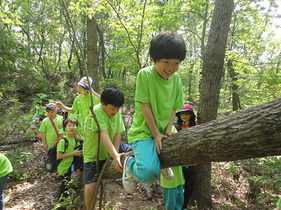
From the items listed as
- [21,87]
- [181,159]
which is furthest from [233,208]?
[21,87]

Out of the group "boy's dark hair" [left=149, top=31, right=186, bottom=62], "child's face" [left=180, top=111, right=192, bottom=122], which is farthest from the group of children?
"child's face" [left=180, top=111, right=192, bottom=122]

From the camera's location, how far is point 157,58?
5.56ft

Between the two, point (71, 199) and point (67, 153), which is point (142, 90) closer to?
point (71, 199)

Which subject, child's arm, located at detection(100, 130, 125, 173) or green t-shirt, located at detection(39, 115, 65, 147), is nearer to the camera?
child's arm, located at detection(100, 130, 125, 173)

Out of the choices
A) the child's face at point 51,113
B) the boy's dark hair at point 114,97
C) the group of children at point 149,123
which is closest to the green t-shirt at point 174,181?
the group of children at point 149,123

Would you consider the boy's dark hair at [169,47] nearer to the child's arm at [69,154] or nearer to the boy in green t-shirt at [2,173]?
the child's arm at [69,154]

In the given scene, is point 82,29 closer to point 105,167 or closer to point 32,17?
point 32,17

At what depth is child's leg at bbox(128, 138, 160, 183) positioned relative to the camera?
1529mm

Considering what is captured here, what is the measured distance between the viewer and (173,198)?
247 cm

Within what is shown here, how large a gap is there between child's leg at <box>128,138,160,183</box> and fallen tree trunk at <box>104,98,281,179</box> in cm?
14

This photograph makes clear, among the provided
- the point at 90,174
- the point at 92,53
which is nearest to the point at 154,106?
the point at 90,174

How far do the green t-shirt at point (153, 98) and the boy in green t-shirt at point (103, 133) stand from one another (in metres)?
0.39

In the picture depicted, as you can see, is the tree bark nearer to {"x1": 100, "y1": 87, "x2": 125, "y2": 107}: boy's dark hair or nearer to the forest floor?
the forest floor

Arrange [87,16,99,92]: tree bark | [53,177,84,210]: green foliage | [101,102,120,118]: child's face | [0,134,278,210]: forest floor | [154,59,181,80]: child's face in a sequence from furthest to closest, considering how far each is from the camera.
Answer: [87,16,99,92]: tree bark, [0,134,278,210]: forest floor, [101,102,120,118]: child's face, [53,177,84,210]: green foliage, [154,59,181,80]: child's face
